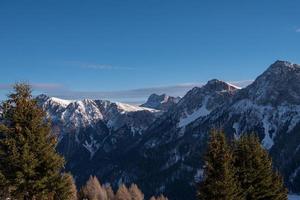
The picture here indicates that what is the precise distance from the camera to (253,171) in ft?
181

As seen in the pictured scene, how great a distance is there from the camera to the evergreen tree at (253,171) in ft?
180

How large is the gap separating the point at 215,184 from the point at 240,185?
607cm

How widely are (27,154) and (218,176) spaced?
19.3m

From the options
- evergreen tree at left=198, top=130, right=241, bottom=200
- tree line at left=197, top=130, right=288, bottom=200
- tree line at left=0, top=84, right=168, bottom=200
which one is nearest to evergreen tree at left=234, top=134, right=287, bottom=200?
tree line at left=197, top=130, right=288, bottom=200

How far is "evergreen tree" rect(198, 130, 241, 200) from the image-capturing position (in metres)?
48.5

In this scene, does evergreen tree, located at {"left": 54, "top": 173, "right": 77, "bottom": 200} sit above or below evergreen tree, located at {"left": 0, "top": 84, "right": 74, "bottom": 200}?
below

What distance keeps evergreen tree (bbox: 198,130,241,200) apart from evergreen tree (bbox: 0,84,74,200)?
1538 centimetres

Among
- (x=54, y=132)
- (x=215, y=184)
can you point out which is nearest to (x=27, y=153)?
(x=54, y=132)

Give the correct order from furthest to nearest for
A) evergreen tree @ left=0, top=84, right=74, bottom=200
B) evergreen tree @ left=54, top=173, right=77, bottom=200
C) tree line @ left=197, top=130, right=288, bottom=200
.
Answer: tree line @ left=197, top=130, right=288, bottom=200 < evergreen tree @ left=54, top=173, right=77, bottom=200 < evergreen tree @ left=0, top=84, right=74, bottom=200

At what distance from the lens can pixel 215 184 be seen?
48.5 meters

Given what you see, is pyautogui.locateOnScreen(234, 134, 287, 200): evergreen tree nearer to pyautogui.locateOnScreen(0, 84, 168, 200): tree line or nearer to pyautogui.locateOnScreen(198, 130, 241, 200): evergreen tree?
pyautogui.locateOnScreen(198, 130, 241, 200): evergreen tree

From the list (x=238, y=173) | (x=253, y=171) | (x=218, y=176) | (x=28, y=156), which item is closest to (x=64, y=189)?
(x=28, y=156)

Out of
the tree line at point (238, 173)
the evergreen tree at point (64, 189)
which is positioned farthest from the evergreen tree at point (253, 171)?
the evergreen tree at point (64, 189)

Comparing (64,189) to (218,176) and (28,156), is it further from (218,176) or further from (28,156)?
(218,176)
